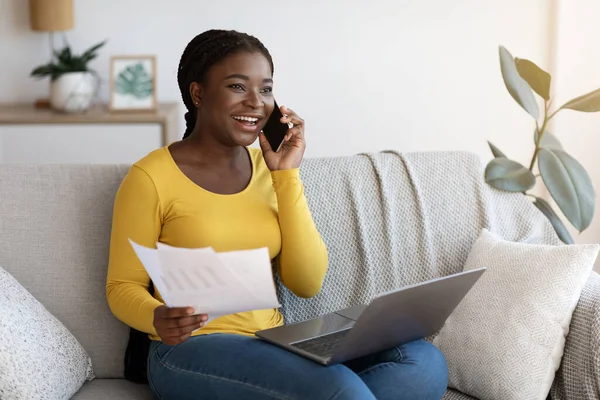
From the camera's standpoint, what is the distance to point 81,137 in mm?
3463

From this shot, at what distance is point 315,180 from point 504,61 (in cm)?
82

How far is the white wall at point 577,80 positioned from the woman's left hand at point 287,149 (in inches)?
82.7

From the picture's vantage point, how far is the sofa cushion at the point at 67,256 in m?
1.93

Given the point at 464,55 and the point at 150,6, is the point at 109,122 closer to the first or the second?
the point at 150,6

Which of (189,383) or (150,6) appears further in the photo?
(150,6)

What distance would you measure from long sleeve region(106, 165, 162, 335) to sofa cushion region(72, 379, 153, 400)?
0.66 ft

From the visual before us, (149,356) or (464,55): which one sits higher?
(464,55)

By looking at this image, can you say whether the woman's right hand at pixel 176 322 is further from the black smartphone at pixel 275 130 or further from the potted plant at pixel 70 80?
the potted plant at pixel 70 80

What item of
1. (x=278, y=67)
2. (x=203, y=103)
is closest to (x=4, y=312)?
(x=203, y=103)

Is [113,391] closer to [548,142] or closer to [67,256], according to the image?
[67,256]

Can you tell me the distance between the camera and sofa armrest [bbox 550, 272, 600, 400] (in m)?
1.77

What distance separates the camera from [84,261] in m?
1.94

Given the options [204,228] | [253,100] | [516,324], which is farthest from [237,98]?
[516,324]

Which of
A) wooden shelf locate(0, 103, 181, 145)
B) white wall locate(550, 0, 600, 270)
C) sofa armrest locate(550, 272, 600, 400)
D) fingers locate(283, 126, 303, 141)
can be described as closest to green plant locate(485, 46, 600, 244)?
sofa armrest locate(550, 272, 600, 400)
